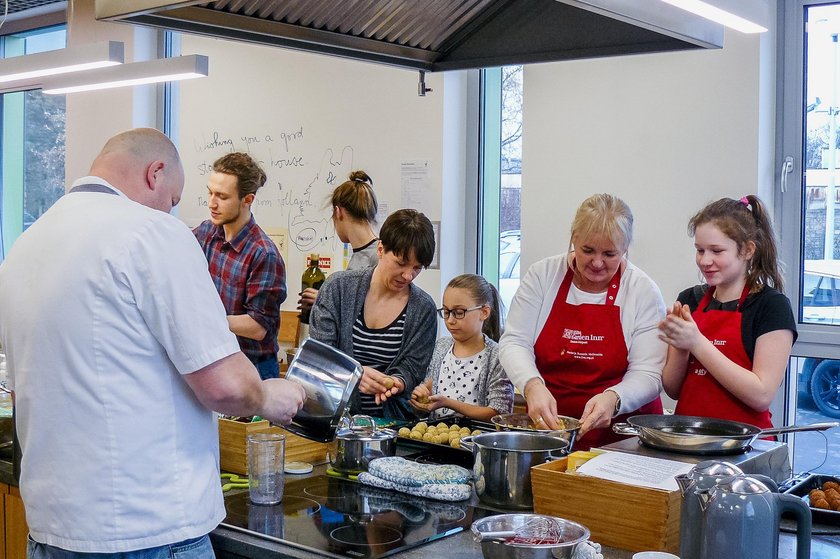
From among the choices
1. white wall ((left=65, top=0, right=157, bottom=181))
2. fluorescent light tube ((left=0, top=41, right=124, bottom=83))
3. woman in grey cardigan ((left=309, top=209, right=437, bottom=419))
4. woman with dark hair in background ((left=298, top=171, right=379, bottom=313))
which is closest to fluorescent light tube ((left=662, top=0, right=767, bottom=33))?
woman in grey cardigan ((left=309, top=209, right=437, bottom=419))

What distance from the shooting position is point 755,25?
5.83ft

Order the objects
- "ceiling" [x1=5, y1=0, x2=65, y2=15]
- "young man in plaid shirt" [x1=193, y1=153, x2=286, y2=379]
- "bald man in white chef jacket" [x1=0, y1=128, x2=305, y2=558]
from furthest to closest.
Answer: "ceiling" [x1=5, y1=0, x2=65, y2=15] < "young man in plaid shirt" [x1=193, y1=153, x2=286, y2=379] < "bald man in white chef jacket" [x1=0, y1=128, x2=305, y2=558]

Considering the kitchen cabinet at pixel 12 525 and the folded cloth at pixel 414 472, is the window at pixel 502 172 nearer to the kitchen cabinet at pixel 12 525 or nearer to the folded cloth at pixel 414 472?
the folded cloth at pixel 414 472

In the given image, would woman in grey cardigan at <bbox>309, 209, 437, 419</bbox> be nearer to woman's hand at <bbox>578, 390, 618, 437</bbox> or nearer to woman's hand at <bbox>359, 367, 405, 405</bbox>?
woman's hand at <bbox>359, 367, 405, 405</bbox>

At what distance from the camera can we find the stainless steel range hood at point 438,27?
6.23ft

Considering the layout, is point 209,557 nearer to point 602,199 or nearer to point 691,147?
point 602,199

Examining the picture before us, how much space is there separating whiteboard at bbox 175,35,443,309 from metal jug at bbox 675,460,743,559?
9.91 ft

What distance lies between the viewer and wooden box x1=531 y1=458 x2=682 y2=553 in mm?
1667

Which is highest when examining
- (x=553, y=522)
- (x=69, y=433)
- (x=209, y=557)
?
(x=69, y=433)

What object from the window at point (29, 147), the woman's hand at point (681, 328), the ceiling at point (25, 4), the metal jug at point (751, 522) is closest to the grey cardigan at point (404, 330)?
the woman's hand at point (681, 328)

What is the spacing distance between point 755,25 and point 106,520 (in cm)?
153

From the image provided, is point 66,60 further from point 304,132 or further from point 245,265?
point 304,132

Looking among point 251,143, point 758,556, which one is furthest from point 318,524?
point 251,143

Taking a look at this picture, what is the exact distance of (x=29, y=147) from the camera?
6.99m
